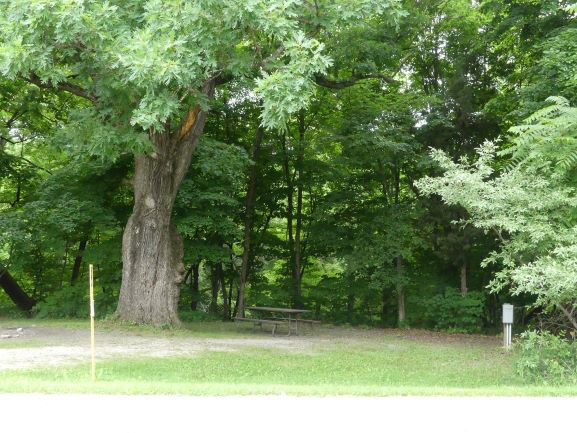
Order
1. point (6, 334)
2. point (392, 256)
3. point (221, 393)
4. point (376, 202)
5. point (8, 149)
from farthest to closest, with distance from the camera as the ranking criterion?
point (8, 149) < point (376, 202) < point (392, 256) < point (6, 334) < point (221, 393)

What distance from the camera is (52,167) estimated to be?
24.4 meters

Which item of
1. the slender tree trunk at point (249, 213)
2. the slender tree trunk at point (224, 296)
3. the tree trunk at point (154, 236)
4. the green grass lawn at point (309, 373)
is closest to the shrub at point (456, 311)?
the green grass lawn at point (309, 373)

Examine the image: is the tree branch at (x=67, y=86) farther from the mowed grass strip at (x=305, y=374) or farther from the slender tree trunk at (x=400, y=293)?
the slender tree trunk at (x=400, y=293)

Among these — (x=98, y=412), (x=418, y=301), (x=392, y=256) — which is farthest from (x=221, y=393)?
(x=418, y=301)

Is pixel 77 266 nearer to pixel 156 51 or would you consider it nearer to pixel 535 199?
pixel 156 51

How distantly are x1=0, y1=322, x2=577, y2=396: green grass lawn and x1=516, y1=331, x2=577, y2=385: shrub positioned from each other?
0.31 meters

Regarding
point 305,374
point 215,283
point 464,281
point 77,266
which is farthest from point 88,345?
point 464,281

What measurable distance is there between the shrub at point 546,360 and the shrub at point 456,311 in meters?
11.6

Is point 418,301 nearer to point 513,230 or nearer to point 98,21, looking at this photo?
point 513,230

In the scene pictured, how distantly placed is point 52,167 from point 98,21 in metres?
15.9

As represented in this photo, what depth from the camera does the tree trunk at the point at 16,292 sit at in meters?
22.8

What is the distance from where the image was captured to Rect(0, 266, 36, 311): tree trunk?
74.9 feet

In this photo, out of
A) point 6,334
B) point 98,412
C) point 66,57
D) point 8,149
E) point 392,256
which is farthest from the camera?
point 8,149

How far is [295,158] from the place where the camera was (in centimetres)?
2428
